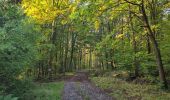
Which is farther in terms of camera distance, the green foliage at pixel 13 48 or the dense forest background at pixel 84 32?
the dense forest background at pixel 84 32

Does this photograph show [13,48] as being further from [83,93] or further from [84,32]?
[84,32]

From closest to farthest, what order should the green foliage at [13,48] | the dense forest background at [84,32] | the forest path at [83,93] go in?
the green foliage at [13,48], the dense forest background at [84,32], the forest path at [83,93]

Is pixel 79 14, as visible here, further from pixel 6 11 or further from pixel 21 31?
pixel 6 11

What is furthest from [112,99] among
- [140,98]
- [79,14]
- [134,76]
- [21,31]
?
[134,76]

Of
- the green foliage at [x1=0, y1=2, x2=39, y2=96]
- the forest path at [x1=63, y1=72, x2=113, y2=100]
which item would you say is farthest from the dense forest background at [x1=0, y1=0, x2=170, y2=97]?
the forest path at [x1=63, y1=72, x2=113, y2=100]

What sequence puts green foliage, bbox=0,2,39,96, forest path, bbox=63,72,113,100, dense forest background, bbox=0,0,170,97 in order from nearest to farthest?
1. green foliage, bbox=0,2,39,96
2. dense forest background, bbox=0,0,170,97
3. forest path, bbox=63,72,113,100

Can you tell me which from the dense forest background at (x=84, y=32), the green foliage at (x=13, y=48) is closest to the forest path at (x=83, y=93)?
the dense forest background at (x=84, y=32)

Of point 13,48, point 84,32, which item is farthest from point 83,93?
point 84,32

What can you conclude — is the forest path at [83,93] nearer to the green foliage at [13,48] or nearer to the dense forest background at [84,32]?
the dense forest background at [84,32]

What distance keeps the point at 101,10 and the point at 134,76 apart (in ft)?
45.1

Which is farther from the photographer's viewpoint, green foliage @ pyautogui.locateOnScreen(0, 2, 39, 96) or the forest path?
the forest path

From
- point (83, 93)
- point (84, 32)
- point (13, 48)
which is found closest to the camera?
point (13, 48)

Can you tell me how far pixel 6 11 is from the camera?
14664 mm

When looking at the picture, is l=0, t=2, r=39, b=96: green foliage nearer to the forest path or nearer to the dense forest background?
the dense forest background
